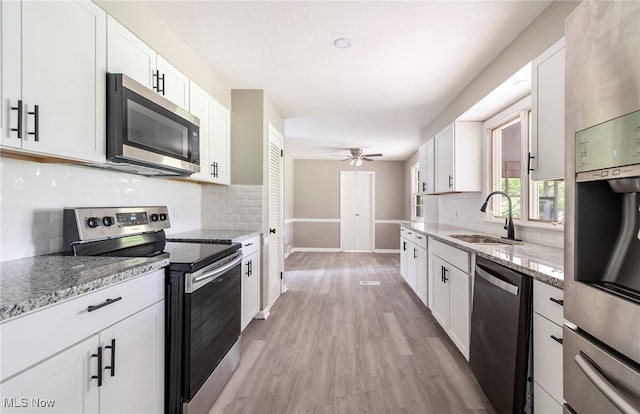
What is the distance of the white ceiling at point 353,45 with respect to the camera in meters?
1.89

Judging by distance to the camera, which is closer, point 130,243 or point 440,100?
point 130,243

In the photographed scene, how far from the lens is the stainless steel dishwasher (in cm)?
139

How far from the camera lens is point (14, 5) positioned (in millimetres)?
1117

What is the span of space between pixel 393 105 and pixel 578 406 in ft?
10.9

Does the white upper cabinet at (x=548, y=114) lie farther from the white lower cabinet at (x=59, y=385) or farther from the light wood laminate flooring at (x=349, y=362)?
the white lower cabinet at (x=59, y=385)

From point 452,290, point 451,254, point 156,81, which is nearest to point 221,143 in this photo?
point 156,81

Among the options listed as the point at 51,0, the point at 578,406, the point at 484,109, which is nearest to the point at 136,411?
the point at 578,406

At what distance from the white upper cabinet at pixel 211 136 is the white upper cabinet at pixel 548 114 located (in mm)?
2417

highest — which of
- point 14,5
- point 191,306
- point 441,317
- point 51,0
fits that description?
point 51,0

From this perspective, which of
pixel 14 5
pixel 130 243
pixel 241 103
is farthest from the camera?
pixel 241 103

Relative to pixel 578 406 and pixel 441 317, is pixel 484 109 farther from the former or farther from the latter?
pixel 578 406

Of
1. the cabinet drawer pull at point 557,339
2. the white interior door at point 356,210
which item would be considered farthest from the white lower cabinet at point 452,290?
the white interior door at point 356,210

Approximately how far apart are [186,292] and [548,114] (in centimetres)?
222

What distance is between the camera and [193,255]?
1679 millimetres
